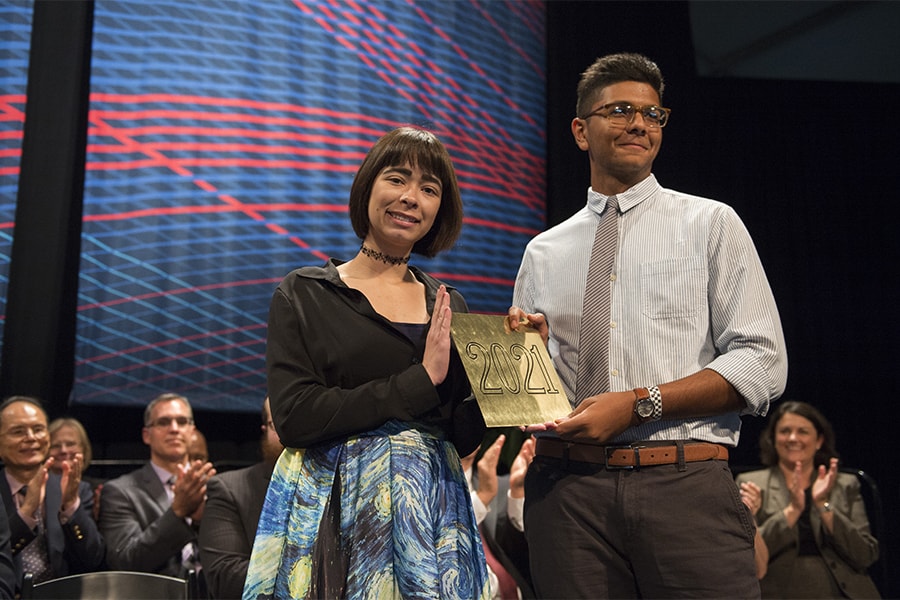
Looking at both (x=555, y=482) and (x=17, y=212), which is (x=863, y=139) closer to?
(x=555, y=482)

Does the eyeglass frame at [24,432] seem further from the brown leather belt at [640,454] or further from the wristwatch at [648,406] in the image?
the wristwatch at [648,406]

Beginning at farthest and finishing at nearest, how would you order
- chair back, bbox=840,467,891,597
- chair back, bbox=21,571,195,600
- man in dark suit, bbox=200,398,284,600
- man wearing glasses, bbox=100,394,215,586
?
chair back, bbox=840,467,891,597, man wearing glasses, bbox=100,394,215,586, man in dark suit, bbox=200,398,284,600, chair back, bbox=21,571,195,600

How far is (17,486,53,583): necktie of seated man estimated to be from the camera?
3.21 metres

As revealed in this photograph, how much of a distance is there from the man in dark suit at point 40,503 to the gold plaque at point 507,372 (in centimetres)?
229

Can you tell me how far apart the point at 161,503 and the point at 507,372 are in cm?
257

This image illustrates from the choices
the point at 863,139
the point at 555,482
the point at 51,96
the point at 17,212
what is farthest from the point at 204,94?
the point at 863,139

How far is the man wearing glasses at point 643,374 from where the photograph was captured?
1.75m

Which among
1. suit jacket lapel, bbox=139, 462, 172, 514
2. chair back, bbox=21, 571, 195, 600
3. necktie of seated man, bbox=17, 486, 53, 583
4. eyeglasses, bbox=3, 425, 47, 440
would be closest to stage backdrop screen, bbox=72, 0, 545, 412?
suit jacket lapel, bbox=139, 462, 172, 514

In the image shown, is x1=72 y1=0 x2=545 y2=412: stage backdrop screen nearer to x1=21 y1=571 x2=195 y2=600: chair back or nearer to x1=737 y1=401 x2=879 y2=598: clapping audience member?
x1=21 y1=571 x2=195 y2=600: chair back

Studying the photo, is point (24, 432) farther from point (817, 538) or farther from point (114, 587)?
point (817, 538)

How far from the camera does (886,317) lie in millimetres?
4863

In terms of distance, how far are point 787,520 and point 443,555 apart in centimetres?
276

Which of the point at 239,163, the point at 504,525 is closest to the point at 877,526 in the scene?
the point at 504,525

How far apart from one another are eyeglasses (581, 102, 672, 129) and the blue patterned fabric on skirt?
887mm
